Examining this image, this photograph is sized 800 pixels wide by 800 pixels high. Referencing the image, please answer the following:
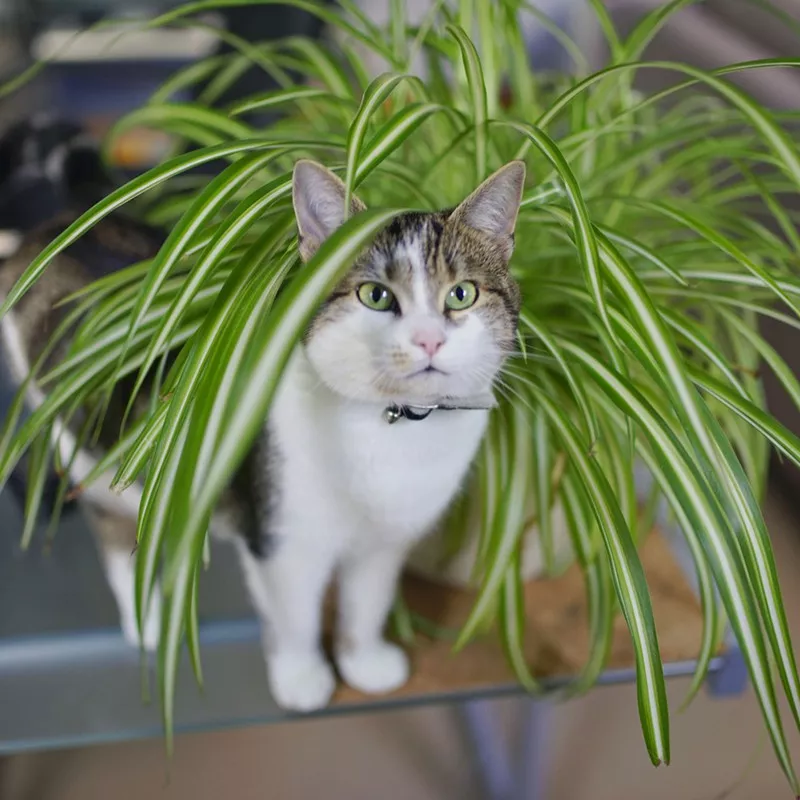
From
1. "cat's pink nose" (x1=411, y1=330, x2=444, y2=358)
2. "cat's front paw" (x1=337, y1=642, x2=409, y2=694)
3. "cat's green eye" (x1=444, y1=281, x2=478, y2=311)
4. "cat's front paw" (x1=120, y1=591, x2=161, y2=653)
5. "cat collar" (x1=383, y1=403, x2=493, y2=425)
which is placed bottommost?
"cat's front paw" (x1=337, y1=642, x2=409, y2=694)

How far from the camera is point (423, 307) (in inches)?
21.8

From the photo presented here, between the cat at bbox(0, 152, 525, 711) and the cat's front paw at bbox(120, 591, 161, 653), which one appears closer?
the cat at bbox(0, 152, 525, 711)

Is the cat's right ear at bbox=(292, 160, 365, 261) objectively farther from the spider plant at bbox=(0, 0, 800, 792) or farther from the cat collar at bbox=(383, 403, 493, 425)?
the cat collar at bbox=(383, 403, 493, 425)

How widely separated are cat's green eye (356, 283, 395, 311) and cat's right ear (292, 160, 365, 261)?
0.05m

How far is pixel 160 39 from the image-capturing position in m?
2.02

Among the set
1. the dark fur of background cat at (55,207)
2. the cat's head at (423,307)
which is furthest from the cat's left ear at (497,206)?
the dark fur of background cat at (55,207)

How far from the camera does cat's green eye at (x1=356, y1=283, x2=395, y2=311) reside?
56cm

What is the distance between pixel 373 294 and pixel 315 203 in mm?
80

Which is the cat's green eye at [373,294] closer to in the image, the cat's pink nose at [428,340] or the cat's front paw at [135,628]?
the cat's pink nose at [428,340]

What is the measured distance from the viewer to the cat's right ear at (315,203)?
50cm

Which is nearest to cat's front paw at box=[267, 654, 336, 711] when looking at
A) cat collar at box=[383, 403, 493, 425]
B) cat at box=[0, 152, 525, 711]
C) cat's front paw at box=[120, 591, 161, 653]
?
cat at box=[0, 152, 525, 711]

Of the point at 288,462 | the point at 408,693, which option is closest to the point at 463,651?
the point at 408,693

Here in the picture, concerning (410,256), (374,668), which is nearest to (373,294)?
(410,256)

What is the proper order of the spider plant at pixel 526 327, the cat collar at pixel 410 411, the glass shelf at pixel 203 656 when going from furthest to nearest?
the glass shelf at pixel 203 656 < the cat collar at pixel 410 411 < the spider plant at pixel 526 327
